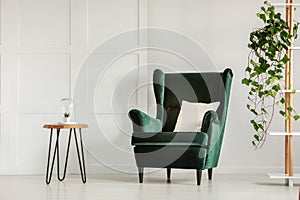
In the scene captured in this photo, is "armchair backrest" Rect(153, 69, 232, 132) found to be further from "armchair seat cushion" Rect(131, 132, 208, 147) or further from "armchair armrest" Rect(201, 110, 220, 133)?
"armchair seat cushion" Rect(131, 132, 208, 147)

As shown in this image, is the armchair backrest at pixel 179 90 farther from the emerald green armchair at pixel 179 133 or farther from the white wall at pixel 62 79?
the white wall at pixel 62 79

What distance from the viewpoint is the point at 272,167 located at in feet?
20.6

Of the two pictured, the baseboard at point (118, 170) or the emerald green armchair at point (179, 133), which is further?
the baseboard at point (118, 170)

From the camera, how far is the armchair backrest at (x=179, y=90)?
5914 mm

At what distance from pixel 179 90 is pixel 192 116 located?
392 mm

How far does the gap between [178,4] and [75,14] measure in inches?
43.2

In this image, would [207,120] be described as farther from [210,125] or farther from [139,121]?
[139,121]

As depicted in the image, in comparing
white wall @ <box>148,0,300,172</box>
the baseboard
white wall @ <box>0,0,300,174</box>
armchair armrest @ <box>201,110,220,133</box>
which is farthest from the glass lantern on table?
armchair armrest @ <box>201,110,220,133</box>

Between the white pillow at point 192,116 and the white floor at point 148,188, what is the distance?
50 cm

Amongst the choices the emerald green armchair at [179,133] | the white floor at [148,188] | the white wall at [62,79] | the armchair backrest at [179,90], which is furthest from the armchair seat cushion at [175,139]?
the white wall at [62,79]

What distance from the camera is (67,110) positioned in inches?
238


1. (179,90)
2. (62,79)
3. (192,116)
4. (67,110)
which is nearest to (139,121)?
(192,116)

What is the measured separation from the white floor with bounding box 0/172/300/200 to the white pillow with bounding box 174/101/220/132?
1.65ft

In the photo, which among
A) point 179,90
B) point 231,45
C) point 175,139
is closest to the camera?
point 175,139
